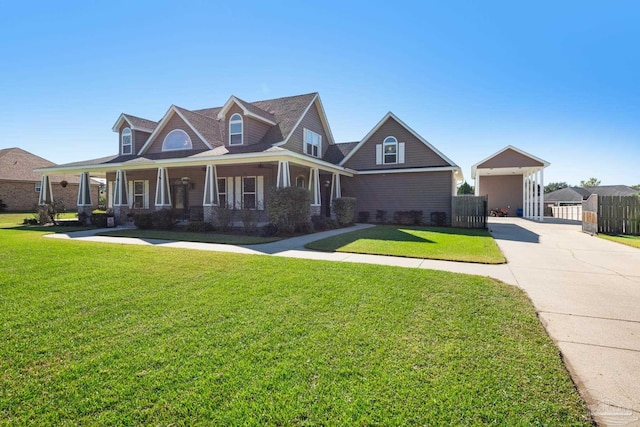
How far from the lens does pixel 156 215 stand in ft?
48.7

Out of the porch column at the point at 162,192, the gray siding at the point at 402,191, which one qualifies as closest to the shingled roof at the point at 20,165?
the porch column at the point at 162,192

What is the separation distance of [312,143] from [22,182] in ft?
93.7

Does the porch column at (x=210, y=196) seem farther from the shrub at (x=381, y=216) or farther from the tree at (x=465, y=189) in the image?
the tree at (x=465, y=189)

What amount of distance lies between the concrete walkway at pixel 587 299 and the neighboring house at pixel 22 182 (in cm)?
2887

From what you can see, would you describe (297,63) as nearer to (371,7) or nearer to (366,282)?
(371,7)

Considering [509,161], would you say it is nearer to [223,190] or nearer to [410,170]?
[410,170]

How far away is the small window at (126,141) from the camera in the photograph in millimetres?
20272

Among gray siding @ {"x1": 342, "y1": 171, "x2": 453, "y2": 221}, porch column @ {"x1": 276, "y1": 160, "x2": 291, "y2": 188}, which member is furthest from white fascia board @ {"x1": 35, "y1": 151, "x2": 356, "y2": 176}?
gray siding @ {"x1": 342, "y1": 171, "x2": 453, "y2": 221}

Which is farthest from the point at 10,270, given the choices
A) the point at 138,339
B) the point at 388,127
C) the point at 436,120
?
the point at 436,120

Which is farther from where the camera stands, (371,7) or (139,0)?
(371,7)

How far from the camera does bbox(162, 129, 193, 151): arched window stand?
18.6 metres

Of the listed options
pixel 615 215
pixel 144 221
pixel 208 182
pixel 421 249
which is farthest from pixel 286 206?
pixel 615 215

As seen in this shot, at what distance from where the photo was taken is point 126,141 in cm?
2045

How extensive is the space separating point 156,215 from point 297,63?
9554 mm
